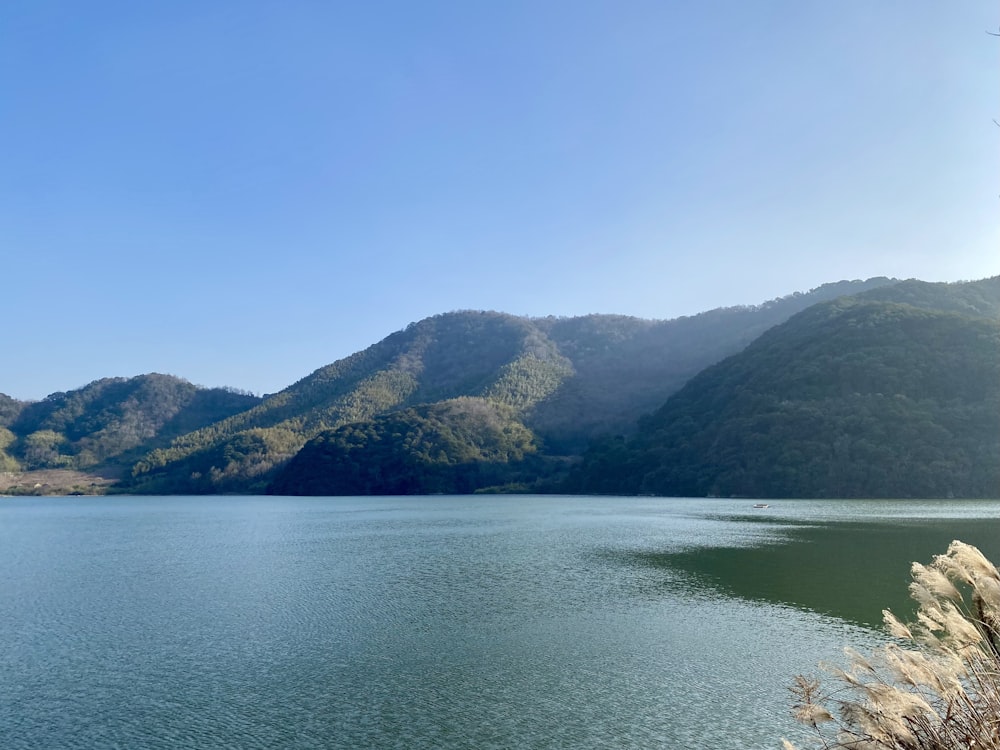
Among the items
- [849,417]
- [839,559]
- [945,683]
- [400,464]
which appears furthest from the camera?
[400,464]

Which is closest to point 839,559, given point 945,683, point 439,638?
point 439,638

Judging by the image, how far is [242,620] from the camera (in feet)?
103

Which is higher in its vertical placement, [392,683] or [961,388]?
[961,388]

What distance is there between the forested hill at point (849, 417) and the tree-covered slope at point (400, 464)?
105 ft

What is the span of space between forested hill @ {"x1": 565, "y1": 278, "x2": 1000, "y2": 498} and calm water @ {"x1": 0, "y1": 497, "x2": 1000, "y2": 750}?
54.9 metres

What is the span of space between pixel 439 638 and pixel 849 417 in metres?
106

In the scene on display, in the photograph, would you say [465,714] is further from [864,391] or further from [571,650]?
[864,391]

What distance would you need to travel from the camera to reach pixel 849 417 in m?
116

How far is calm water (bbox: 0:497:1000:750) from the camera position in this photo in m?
18.4

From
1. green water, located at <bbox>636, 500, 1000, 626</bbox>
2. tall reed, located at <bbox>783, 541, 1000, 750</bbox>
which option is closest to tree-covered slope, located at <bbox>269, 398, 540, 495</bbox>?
green water, located at <bbox>636, 500, 1000, 626</bbox>

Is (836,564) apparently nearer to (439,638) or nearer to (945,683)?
(439,638)

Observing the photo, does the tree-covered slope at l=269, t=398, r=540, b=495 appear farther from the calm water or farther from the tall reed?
the tall reed

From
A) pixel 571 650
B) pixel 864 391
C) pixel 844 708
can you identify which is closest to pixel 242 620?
pixel 571 650

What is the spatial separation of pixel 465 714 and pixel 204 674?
9.69m
